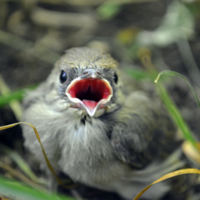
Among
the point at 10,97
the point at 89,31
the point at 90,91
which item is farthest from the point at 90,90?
the point at 89,31

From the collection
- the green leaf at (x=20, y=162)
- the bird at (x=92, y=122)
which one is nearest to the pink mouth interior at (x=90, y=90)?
the bird at (x=92, y=122)

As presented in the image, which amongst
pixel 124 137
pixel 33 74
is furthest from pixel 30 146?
pixel 33 74

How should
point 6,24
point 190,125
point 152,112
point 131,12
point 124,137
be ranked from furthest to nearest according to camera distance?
point 131,12 < point 6,24 < point 190,125 < point 152,112 < point 124,137

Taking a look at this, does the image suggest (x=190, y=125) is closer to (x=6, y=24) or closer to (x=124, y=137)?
(x=124, y=137)

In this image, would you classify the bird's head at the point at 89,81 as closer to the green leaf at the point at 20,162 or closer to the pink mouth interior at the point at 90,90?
the pink mouth interior at the point at 90,90

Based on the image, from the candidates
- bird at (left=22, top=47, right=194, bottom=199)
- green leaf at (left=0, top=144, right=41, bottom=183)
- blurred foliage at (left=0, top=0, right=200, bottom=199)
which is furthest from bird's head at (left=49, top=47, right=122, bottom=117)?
blurred foliage at (left=0, top=0, right=200, bottom=199)

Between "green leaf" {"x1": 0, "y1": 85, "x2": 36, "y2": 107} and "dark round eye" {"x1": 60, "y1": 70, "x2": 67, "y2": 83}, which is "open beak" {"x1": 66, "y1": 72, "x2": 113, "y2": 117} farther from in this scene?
"green leaf" {"x1": 0, "y1": 85, "x2": 36, "y2": 107}

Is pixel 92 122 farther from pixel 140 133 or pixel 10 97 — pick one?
pixel 10 97

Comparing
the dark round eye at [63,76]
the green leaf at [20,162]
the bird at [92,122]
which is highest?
the dark round eye at [63,76]
